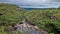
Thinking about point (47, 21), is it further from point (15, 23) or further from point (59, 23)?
point (15, 23)

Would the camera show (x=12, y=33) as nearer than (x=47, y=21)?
Yes

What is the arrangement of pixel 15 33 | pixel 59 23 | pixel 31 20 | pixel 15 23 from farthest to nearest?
pixel 31 20, pixel 59 23, pixel 15 23, pixel 15 33

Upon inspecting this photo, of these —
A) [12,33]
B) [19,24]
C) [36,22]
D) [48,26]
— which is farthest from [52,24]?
[12,33]

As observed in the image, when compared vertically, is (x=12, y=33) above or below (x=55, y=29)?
above

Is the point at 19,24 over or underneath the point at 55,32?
over

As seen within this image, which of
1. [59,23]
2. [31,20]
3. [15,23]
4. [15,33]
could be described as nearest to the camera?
[15,33]

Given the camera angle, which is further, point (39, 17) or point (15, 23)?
point (39, 17)

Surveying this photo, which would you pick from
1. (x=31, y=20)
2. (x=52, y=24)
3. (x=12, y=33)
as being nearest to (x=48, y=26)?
Answer: (x=52, y=24)

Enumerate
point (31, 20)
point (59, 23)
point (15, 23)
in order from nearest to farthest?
1. point (15, 23)
2. point (59, 23)
3. point (31, 20)

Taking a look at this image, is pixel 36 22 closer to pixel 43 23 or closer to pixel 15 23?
pixel 43 23
